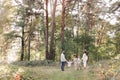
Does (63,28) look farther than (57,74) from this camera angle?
Yes

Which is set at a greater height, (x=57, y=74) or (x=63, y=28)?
(x=63, y=28)

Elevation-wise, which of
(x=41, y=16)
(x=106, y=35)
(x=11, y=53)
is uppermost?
(x=41, y=16)

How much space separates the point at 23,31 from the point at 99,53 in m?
11.3

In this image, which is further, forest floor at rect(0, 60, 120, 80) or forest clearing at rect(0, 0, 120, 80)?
forest clearing at rect(0, 0, 120, 80)

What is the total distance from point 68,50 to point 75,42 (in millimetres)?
3208

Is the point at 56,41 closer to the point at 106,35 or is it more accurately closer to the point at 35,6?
the point at 35,6

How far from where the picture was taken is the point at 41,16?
38.7 meters

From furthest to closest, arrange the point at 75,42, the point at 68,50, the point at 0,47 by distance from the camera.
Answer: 1. the point at 0,47
2. the point at 75,42
3. the point at 68,50

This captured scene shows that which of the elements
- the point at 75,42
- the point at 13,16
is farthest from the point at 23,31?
the point at 75,42

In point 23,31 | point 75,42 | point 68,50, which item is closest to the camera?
point 68,50

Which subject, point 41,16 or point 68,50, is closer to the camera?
point 68,50

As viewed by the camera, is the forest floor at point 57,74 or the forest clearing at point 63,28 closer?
the forest floor at point 57,74

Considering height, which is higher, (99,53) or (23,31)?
(23,31)

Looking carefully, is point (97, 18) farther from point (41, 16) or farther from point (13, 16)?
point (13, 16)
